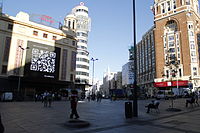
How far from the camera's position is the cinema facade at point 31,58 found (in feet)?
124

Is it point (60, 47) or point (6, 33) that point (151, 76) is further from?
point (6, 33)

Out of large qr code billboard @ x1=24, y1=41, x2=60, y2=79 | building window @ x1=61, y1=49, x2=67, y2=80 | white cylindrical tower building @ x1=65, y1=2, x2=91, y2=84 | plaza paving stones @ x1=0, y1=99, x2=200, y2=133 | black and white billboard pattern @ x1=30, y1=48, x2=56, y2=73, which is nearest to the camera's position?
plaza paving stones @ x1=0, y1=99, x2=200, y2=133

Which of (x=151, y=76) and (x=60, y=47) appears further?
(x=151, y=76)

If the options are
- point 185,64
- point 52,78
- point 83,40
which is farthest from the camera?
point 83,40

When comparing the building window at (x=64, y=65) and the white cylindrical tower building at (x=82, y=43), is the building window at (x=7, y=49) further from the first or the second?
Result: the white cylindrical tower building at (x=82, y=43)

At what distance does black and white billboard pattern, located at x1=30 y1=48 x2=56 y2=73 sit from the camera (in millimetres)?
40531

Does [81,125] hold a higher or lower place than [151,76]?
lower

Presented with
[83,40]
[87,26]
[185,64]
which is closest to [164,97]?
[185,64]

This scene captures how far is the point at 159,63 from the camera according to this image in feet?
218

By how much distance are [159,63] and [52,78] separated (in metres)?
44.2

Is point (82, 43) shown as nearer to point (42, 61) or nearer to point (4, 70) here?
point (42, 61)

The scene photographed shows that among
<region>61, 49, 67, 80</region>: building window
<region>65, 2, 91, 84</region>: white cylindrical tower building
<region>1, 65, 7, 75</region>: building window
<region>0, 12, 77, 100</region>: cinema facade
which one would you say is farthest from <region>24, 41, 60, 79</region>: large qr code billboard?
<region>65, 2, 91, 84</region>: white cylindrical tower building

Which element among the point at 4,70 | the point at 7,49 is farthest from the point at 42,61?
the point at 4,70

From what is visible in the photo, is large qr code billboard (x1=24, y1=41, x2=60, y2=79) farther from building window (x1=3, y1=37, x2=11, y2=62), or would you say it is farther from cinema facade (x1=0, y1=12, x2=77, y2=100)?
building window (x1=3, y1=37, x2=11, y2=62)
